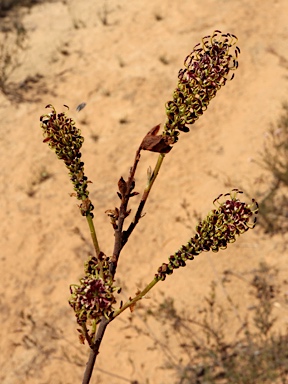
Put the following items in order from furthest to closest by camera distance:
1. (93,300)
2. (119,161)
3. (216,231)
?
1. (119,161)
2. (216,231)
3. (93,300)

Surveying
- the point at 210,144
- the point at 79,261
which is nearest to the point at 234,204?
the point at 79,261

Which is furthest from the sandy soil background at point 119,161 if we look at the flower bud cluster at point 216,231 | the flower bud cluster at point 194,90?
the flower bud cluster at point 194,90

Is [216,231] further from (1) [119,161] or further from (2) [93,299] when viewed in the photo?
(1) [119,161]

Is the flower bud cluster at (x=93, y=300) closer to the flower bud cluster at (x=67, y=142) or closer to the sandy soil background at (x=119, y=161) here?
the flower bud cluster at (x=67, y=142)

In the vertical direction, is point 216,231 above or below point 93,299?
above

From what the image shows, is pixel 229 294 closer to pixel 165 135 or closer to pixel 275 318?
pixel 275 318

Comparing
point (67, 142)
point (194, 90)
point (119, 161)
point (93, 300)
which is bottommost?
point (93, 300)

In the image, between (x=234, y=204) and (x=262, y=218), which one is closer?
(x=234, y=204)

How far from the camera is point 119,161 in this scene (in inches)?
235

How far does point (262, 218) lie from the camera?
184 inches

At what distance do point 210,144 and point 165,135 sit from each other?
15.3 ft

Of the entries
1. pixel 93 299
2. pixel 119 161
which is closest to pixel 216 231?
pixel 93 299

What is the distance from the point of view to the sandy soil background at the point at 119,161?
14.0 feet

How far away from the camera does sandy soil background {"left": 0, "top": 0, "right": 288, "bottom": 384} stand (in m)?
4.28
